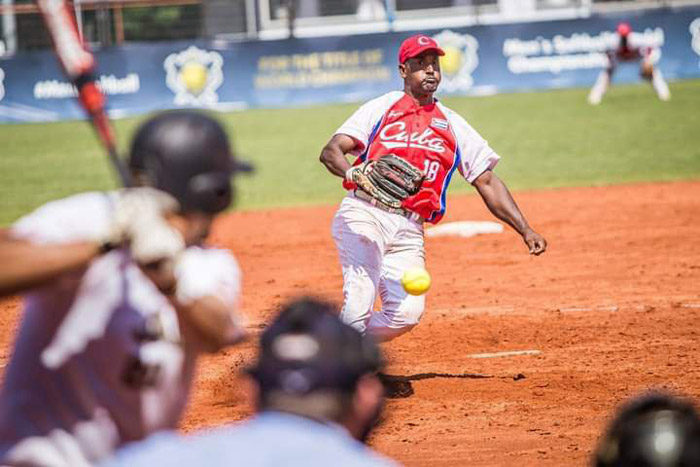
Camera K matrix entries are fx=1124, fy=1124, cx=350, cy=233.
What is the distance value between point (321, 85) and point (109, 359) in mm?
26475

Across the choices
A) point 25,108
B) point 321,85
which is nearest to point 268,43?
point 321,85

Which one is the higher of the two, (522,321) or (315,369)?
(315,369)

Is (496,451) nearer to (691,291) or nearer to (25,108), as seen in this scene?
(691,291)

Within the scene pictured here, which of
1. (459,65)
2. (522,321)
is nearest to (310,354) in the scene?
(522,321)

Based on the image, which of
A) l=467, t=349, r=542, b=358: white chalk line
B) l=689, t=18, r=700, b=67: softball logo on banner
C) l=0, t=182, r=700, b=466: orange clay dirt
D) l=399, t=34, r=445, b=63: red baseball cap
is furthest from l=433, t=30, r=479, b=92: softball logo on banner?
l=399, t=34, r=445, b=63: red baseball cap

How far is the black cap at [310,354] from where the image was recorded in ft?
8.59

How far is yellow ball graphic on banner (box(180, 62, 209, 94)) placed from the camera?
2844cm

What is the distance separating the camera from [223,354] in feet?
29.6

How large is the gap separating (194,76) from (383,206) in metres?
21.5

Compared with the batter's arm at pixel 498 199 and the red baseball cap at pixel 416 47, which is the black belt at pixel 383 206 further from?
the red baseball cap at pixel 416 47

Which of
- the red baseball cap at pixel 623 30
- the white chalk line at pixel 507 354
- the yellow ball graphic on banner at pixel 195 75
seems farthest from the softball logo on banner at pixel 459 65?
the white chalk line at pixel 507 354

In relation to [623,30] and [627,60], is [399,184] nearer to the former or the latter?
[623,30]

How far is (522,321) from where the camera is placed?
9898 millimetres

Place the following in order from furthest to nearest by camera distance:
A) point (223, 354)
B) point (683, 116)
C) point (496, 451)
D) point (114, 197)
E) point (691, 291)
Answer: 1. point (683, 116)
2. point (691, 291)
3. point (223, 354)
4. point (496, 451)
5. point (114, 197)
